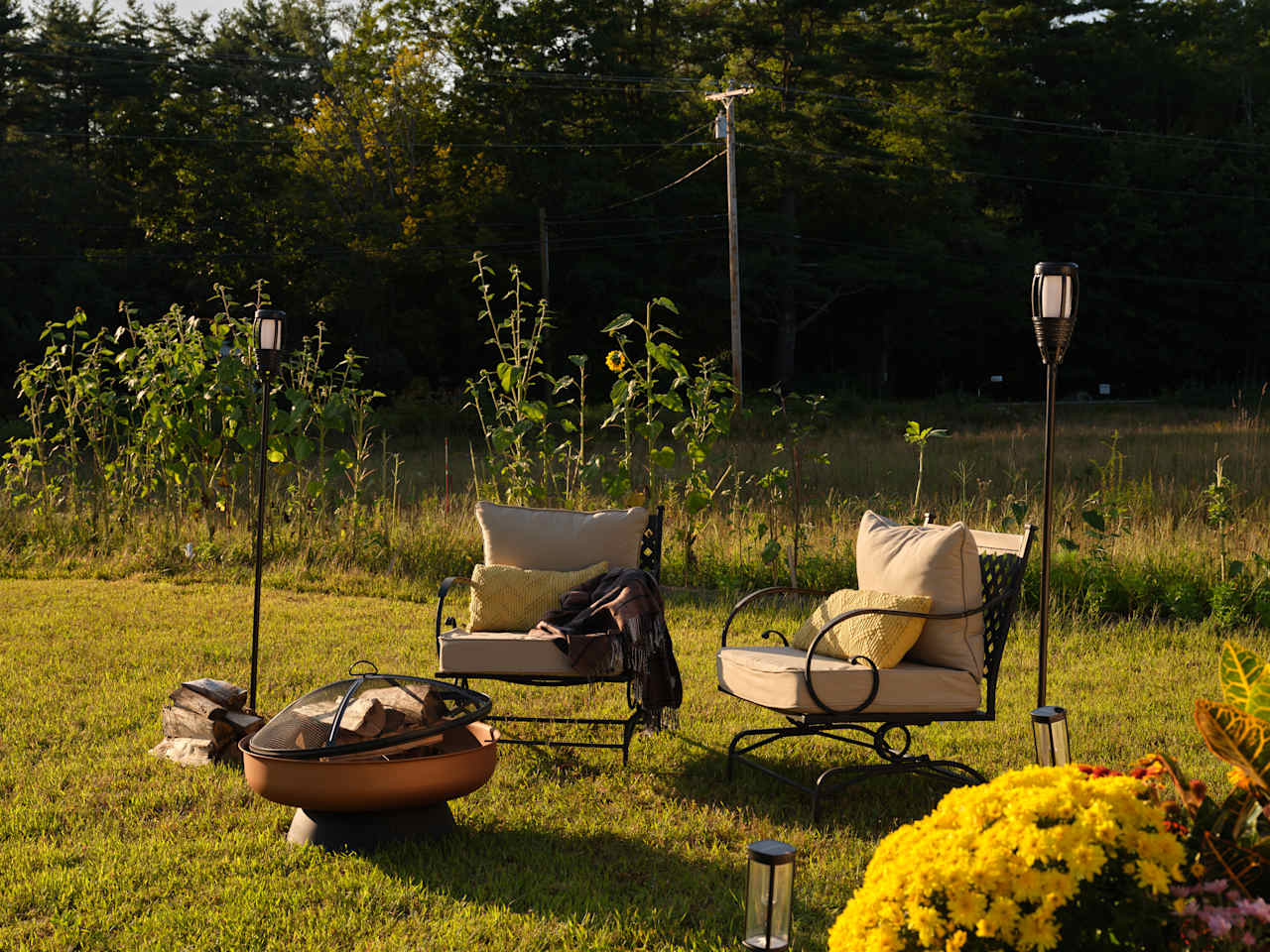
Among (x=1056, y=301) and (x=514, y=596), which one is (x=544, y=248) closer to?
(x=514, y=596)

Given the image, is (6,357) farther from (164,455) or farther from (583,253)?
(164,455)

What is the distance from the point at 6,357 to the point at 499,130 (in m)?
10.7

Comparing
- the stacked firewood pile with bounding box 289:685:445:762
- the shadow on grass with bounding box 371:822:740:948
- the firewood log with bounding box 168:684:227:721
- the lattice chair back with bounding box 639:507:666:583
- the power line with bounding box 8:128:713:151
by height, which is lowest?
the shadow on grass with bounding box 371:822:740:948

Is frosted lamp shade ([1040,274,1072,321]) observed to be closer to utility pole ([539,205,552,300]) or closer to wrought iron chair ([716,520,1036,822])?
wrought iron chair ([716,520,1036,822])

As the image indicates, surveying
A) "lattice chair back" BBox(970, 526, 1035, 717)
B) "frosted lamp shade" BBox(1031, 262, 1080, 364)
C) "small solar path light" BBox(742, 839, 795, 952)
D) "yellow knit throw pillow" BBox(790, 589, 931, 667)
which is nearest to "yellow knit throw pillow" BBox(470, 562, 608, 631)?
"yellow knit throw pillow" BBox(790, 589, 931, 667)

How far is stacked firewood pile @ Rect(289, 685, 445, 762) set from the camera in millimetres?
3182

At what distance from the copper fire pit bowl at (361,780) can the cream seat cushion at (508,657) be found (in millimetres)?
750

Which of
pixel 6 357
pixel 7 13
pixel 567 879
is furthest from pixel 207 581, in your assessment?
pixel 7 13

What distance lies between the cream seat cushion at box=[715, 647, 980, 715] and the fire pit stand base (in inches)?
41.6

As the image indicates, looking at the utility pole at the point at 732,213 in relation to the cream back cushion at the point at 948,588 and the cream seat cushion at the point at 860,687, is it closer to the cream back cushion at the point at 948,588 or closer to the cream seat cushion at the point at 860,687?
the cream back cushion at the point at 948,588

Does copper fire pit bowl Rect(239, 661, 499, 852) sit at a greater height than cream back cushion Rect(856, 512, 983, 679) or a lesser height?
lesser

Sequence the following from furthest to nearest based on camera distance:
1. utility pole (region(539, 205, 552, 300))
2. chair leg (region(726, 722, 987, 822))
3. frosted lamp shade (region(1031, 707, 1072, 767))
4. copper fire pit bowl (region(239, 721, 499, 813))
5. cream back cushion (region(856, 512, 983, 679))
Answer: utility pole (region(539, 205, 552, 300)) → cream back cushion (region(856, 512, 983, 679)) → chair leg (region(726, 722, 987, 822)) → copper fire pit bowl (region(239, 721, 499, 813)) → frosted lamp shade (region(1031, 707, 1072, 767))

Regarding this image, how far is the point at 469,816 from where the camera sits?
3471 mm

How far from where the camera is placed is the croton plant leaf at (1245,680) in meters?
2.06
